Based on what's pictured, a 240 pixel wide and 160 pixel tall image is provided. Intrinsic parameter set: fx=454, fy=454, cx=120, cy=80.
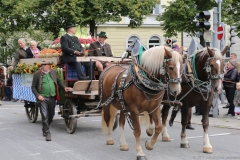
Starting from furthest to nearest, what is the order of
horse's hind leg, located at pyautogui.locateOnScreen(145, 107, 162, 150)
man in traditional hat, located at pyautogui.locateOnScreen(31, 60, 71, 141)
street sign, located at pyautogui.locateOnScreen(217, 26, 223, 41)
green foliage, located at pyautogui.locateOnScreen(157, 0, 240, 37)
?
green foliage, located at pyautogui.locateOnScreen(157, 0, 240, 37), street sign, located at pyautogui.locateOnScreen(217, 26, 223, 41), man in traditional hat, located at pyautogui.locateOnScreen(31, 60, 71, 141), horse's hind leg, located at pyautogui.locateOnScreen(145, 107, 162, 150)

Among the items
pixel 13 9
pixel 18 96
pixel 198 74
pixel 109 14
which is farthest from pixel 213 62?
pixel 13 9

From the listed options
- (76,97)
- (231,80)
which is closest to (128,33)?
(231,80)

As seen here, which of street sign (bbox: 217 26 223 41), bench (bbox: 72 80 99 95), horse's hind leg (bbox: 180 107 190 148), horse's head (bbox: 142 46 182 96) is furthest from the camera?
street sign (bbox: 217 26 223 41)

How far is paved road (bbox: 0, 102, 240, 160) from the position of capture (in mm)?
8391

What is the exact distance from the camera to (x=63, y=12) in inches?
1052

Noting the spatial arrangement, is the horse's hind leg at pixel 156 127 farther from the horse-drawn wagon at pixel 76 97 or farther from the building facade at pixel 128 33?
the building facade at pixel 128 33

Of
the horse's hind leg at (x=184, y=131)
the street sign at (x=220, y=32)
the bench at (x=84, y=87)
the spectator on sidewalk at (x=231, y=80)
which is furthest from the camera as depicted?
the spectator on sidewalk at (x=231, y=80)

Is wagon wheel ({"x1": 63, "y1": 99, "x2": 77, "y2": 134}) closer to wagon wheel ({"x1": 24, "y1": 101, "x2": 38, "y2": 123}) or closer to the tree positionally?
wagon wheel ({"x1": 24, "y1": 101, "x2": 38, "y2": 123})

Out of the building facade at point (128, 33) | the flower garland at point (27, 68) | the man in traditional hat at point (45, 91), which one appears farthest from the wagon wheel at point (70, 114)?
the building facade at point (128, 33)

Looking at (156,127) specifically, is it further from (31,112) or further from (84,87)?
(31,112)

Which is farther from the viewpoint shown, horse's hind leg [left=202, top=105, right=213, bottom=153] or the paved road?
horse's hind leg [left=202, top=105, right=213, bottom=153]

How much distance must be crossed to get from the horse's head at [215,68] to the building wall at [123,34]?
96.4 ft

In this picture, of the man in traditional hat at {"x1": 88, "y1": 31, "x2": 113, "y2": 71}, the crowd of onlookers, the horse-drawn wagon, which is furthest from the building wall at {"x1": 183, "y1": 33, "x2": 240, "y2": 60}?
the horse-drawn wagon

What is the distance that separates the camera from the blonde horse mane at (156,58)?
761 cm
